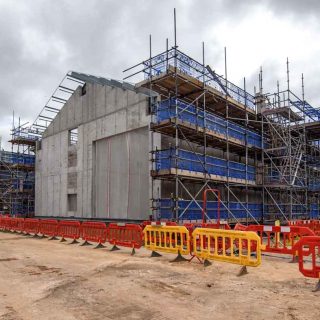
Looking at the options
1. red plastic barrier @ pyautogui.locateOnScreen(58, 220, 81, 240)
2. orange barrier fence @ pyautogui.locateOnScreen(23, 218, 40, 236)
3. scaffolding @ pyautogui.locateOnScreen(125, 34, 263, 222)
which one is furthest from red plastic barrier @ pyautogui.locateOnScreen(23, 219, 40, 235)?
scaffolding @ pyautogui.locateOnScreen(125, 34, 263, 222)

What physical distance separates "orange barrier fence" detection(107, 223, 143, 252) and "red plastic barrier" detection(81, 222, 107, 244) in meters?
0.37

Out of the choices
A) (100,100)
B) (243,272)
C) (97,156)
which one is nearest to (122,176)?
(97,156)

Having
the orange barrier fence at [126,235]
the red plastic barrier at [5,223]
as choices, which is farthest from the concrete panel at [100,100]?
the orange barrier fence at [126,235]

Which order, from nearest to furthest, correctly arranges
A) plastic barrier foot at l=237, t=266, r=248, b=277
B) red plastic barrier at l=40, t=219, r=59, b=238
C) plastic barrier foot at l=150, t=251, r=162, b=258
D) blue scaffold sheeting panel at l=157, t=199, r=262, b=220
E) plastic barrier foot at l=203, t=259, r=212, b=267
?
plastic barrier foot at l=237, t=266, r=248, b=277 < plastic barrier foot at l=203, t=259, r=212, b=267 < plastic barrier foot at l=150, t=251, r=162, b=258 < red plastic barrier at l=40, t=219, r=59, b=238 < blue scaffold sheeting panel at l=157, t=199, r=262, b=220

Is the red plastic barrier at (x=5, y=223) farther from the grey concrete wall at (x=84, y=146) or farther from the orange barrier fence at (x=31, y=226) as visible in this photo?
the grey concrete wall at (x=84, y=146)

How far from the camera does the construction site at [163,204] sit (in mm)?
7324

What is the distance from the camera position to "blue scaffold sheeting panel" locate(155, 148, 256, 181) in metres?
19.5

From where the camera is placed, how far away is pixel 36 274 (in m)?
9.56

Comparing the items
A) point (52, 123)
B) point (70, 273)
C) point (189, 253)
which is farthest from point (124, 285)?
point (52, 123)

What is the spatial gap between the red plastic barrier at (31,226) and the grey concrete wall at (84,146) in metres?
4.62

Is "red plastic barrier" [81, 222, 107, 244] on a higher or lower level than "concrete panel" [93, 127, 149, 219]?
lower

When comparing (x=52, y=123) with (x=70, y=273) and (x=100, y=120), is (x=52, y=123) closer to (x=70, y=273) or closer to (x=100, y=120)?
(x=100, y=120)

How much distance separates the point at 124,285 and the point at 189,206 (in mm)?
12708

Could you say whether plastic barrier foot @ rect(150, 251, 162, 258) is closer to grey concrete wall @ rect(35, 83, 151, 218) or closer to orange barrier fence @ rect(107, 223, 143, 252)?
orange barrier fence @ rect(107, 223, 143, 252)
